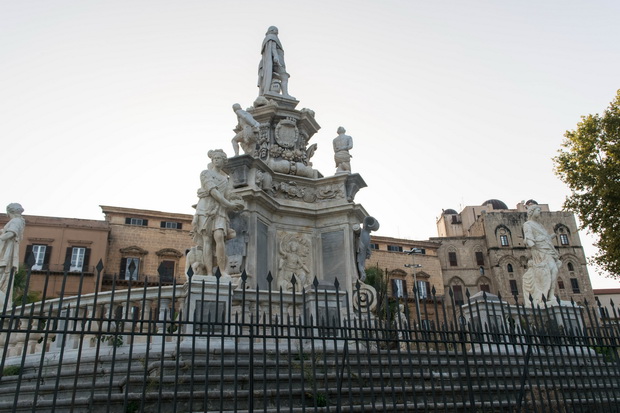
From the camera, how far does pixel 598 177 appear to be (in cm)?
2089

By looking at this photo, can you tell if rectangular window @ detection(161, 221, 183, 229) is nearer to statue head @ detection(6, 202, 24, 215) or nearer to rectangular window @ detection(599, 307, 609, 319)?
statue head @ detection(6, 202, 24, 215)

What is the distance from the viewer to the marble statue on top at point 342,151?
1493 centimetres

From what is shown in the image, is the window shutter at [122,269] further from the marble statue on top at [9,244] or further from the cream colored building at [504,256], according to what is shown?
the cream colored building at [504,256]

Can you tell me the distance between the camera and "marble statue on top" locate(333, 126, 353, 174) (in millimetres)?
14930

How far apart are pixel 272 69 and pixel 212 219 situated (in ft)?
26.7

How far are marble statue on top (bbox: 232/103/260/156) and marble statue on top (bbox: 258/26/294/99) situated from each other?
2212 millimetres

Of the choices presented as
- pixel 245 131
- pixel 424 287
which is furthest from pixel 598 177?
pixel 424 287

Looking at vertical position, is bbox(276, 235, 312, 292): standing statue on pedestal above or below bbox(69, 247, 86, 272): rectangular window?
below

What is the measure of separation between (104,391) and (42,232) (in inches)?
1441

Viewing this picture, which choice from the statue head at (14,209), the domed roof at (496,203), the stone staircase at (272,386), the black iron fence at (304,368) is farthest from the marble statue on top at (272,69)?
the domed roof at (496,203)

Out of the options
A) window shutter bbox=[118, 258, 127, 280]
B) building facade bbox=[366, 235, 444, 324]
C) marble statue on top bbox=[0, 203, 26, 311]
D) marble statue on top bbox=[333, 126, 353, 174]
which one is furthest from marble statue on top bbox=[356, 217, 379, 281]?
building facade bbox=[366, 235, 444, 324]

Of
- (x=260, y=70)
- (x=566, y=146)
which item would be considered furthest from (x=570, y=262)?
(x=260, y=70)

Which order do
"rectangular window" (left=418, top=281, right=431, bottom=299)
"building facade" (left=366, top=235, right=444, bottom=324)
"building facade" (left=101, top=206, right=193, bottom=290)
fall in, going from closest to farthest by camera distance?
"building facade" (left=101, top=206, right=193, bottom=290)
"rectangular window" (left=418, top=281, right=431, bottom=299)
"building facade" (left=366, top=235, right=444, bottom=324)

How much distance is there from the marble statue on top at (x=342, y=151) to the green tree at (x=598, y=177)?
12.0m
